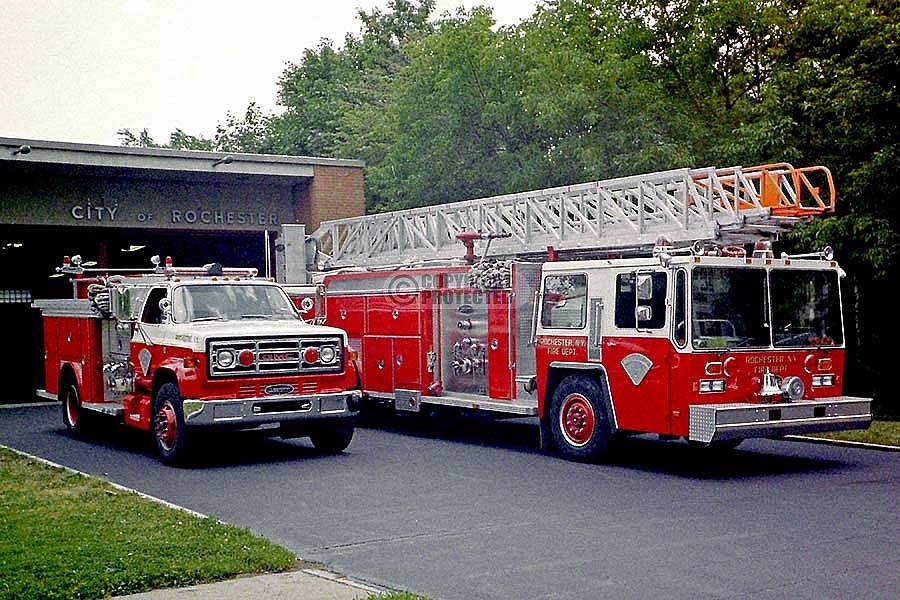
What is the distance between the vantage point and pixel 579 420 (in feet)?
42.3

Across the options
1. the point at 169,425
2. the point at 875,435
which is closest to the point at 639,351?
the point at 875,435

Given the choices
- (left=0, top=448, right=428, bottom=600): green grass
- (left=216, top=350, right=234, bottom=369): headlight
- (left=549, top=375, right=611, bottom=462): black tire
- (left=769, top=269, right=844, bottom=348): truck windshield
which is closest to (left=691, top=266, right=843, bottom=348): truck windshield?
(left=769, top=269, right=844, bottom=348): truck windshield

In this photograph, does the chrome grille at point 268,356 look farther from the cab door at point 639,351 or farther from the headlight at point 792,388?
the headlight at point 792,388

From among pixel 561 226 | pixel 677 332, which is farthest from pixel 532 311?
pixel 677 332

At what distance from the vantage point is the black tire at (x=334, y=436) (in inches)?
542

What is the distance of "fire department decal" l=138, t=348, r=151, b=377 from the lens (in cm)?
1388

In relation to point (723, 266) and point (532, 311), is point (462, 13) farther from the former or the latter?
point (723, 266)

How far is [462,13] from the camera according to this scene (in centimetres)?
2477

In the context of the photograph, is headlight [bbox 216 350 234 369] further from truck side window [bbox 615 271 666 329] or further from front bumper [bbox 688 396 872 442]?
front bumper [bbox 688 396 872 442]

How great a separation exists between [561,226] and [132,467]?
6.21 meters

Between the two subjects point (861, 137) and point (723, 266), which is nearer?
point (723, 266)

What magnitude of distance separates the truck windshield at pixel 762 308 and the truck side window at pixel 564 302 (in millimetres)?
1578

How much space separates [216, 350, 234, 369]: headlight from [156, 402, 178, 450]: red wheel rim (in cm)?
90

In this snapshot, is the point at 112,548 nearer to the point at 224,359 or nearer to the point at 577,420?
the point at 224,359
